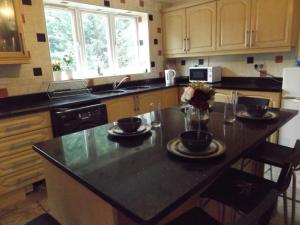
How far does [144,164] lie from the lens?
3.25 feet

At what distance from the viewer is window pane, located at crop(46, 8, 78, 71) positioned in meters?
2.98

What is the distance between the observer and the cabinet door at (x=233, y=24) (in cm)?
→ 306

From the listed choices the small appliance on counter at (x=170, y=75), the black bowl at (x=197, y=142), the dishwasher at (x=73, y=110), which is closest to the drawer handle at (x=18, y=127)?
the dishwasher at (x=73, y=110)

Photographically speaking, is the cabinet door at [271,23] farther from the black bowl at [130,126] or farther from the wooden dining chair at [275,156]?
the black bowl at [130,126]

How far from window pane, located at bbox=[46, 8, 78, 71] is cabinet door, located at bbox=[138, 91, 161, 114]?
1068mm

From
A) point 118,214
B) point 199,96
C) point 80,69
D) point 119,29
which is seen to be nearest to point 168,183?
point 118,214

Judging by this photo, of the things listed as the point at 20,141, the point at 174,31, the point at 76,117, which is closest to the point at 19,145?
the point at 20,141

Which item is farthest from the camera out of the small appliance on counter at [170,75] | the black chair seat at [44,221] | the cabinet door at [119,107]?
the small appliance on counter at [170,75]

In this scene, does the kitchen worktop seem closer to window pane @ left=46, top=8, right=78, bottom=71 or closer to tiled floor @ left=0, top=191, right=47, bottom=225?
window pane @ left=46, top=8, right=78, bottom=71

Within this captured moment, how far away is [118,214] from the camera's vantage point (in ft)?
2.89

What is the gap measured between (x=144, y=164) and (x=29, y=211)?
167 centimetres

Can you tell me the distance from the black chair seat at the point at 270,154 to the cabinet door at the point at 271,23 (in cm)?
175

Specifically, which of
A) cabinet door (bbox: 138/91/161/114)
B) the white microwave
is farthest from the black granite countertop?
the white microwave

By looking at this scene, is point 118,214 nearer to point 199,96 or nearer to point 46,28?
point 199,96
